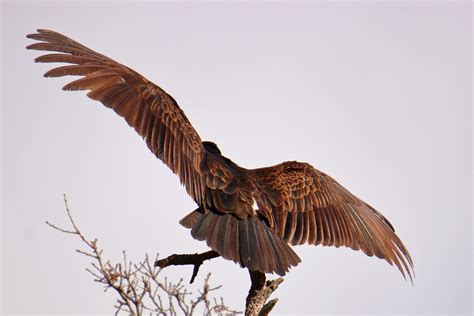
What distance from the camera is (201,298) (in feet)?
13.3

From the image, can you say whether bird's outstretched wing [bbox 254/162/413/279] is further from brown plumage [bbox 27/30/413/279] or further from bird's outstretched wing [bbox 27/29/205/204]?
bird's outstretched wing [bbox 27/29/205/204]

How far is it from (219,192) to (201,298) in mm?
1255

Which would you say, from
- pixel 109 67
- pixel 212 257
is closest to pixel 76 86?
pixel 109 67

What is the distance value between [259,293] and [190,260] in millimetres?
540

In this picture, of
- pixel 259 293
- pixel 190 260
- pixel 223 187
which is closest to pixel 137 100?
pixel 223 187

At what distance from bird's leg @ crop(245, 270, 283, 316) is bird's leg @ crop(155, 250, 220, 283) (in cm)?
32

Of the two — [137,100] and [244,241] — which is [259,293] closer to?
[244,241]

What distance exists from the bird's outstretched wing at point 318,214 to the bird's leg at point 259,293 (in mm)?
555

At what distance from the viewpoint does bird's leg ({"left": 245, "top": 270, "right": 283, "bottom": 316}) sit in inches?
181

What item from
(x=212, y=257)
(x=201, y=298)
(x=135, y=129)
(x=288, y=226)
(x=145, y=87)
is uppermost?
(x=145, y=87)

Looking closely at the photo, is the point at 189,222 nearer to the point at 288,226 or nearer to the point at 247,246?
the point at 247,246

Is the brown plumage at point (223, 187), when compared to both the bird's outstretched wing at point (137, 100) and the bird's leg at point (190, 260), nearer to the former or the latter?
the bird's outstretched wing at point (137, 100)

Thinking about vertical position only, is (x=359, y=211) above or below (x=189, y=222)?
above

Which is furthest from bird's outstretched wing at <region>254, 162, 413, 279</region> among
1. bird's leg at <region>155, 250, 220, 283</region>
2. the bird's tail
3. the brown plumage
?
bird's leg at <region>155, 250, 220, 283</region>
